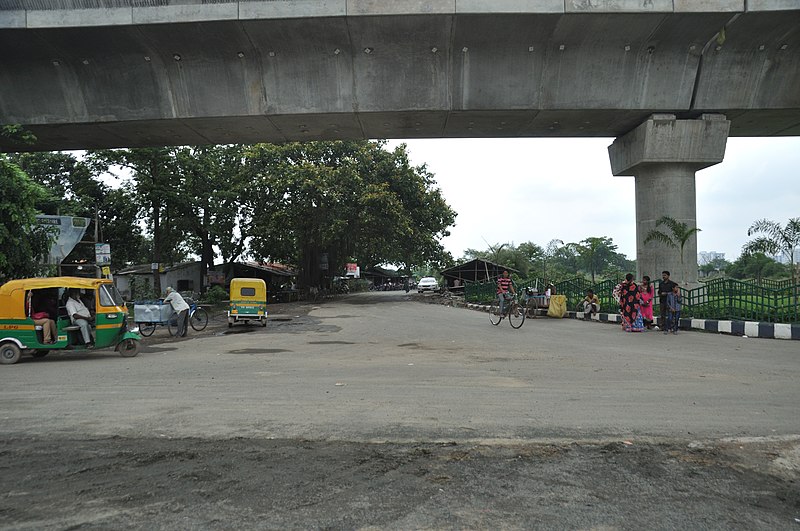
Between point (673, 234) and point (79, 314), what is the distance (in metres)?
15.5

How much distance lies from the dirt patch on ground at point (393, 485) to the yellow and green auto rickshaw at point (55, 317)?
23.2ft

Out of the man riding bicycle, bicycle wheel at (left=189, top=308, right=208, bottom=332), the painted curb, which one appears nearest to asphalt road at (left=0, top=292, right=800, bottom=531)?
the painted curb

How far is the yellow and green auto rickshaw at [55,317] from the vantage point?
1072cm

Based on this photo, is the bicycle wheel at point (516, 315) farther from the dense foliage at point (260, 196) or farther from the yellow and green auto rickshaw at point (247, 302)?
the dense foliage at point (260, 196)

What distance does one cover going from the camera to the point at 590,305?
63.1 feet

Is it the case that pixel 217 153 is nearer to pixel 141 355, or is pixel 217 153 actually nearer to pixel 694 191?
pixel 141 355

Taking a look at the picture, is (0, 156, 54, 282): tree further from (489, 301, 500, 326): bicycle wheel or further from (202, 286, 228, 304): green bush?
(202, 286, 228, 304): green bush

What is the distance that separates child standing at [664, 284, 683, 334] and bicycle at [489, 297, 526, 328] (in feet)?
13.5

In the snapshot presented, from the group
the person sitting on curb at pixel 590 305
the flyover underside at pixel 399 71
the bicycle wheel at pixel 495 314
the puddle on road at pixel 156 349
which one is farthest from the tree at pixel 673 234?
the puddle on road at pixel 156 349

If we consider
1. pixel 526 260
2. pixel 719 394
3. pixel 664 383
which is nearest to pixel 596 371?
pixel 664 383

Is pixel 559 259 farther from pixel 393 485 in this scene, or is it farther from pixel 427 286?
pixel 393 485

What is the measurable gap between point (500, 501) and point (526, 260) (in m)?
51.4

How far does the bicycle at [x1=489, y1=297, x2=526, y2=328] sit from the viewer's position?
16625 millimetres

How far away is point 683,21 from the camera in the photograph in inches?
493
